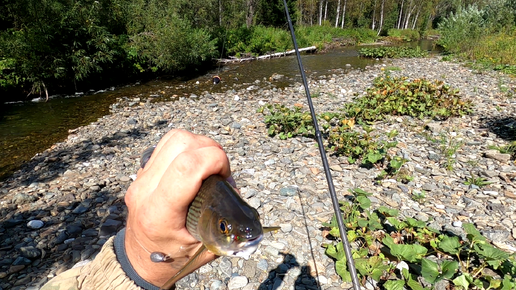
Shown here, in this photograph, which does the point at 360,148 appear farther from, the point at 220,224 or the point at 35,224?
the point at 35,224

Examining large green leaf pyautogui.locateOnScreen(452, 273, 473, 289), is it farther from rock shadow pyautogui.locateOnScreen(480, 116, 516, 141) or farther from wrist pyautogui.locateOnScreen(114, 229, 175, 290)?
rock shadow pyautogui.locateOnScreen(480, 116, 516, 141)

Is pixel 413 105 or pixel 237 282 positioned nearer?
pixel 237 282

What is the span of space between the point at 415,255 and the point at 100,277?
2.70m

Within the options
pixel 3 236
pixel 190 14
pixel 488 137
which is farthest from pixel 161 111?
pixel 190 14

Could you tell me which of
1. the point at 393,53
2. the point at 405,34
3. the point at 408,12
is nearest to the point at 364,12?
the point at 405,34

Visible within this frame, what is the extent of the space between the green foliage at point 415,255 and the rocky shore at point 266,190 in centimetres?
35

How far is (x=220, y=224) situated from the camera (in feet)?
3.44

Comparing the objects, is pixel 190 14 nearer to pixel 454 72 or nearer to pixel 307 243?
pixel 454 72

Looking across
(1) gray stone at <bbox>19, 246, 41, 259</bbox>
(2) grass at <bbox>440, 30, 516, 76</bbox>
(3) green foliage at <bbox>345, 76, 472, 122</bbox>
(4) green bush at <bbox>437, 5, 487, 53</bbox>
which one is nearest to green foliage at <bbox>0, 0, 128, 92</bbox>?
(1) gray stone at <bbox>19, 246, 41, 259</bbox>

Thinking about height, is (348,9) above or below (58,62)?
above

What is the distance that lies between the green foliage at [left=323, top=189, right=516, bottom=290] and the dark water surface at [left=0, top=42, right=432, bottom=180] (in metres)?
6.65

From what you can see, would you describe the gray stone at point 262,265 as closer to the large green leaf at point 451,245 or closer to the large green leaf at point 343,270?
the large green leaf at point 343,270

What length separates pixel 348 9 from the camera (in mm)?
53438

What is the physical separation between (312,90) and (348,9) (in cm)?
5010
